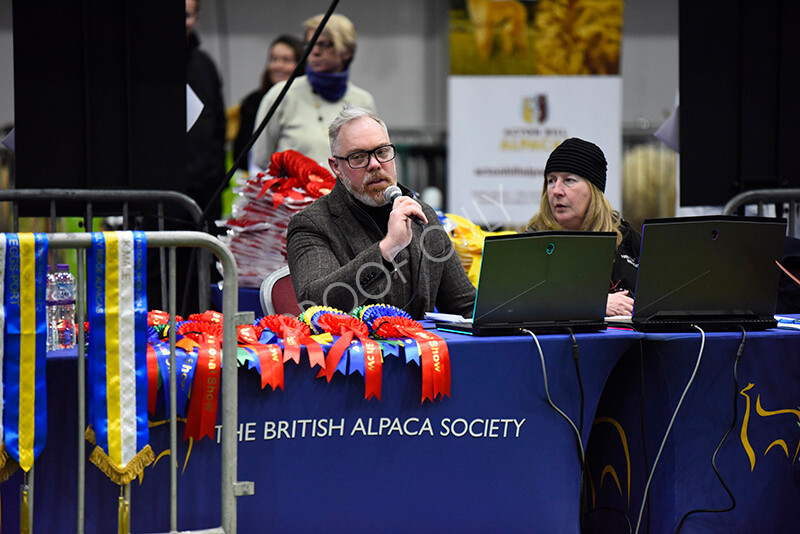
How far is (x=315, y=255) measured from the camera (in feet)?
8.82

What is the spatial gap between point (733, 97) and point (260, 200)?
202 cm

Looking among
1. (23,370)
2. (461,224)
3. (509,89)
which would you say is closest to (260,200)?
(461,224)

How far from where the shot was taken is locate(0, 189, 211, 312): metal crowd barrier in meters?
3.24

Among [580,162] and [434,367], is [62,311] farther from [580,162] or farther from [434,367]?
[580,162]

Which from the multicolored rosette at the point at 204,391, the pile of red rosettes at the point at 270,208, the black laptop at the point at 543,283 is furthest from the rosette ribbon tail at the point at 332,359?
the pile of red rosettes at the point at 270,208

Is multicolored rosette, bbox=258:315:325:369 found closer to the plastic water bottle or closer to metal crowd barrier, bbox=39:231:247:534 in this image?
metal crowd barrier, bbox=39:231:247:534

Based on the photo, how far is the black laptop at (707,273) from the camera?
87.2 inches

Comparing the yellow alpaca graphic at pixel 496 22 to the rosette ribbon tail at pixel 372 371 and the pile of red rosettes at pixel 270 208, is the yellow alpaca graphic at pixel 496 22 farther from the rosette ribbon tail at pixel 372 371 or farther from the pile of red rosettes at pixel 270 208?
the rosette ribbon tail at pixel 372 371

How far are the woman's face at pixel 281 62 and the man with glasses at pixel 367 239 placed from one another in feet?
8.76

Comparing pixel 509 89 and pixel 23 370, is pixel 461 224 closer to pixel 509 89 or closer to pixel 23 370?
pixel 23 370

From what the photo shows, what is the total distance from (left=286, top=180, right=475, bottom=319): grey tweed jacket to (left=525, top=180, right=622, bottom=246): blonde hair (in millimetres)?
340

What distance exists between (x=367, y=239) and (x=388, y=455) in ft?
2.96

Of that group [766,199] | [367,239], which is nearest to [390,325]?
[367,239]

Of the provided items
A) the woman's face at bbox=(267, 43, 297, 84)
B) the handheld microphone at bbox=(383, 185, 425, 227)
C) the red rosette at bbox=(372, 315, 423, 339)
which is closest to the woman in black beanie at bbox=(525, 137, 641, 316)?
the handheld microphone at bbox=(383, 185, 425, 227)
